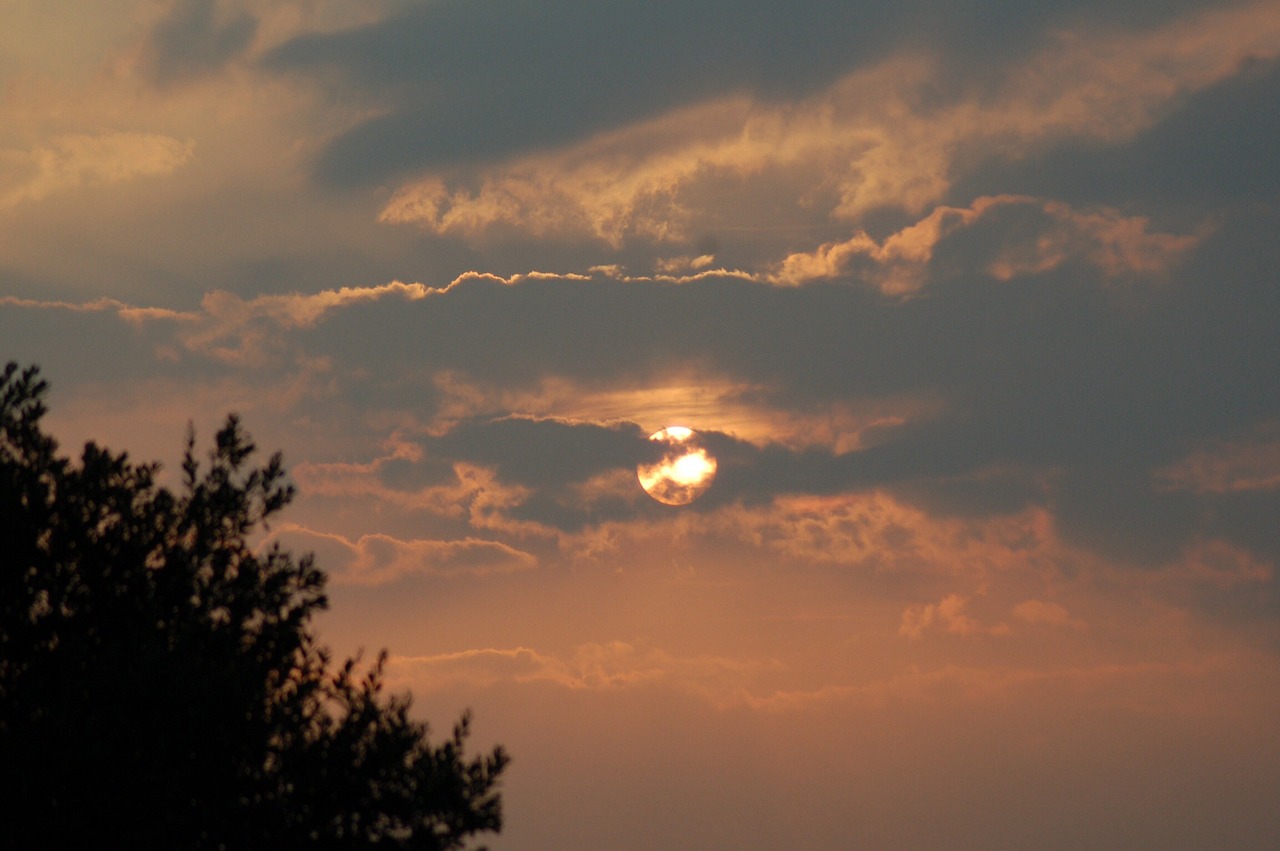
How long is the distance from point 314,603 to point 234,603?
1.73 meters

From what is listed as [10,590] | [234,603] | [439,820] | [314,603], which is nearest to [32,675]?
[10,590]

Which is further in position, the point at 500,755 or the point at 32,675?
the point at 500,755

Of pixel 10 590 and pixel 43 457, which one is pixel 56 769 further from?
pixel 43 457

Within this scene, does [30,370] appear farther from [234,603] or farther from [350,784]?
[350,784]

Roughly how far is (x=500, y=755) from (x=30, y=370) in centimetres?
1302

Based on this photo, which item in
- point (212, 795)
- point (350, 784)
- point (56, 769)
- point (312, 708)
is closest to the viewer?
point (56, 769)

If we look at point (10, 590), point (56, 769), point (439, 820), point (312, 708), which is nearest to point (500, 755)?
point (439, 820)

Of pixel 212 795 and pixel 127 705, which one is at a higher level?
pixel 127 705

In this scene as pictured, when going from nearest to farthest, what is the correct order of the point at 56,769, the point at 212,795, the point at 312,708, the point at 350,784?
the point at 56,769 < the point at 212,795 < the point at 350,784 < the point at 312,708

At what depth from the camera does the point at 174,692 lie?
2134cm

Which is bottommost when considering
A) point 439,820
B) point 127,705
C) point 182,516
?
point 439,820

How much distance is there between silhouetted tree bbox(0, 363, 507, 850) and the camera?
69.4 feet

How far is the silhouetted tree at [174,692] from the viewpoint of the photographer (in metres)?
21.1

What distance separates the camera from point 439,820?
24328mm
